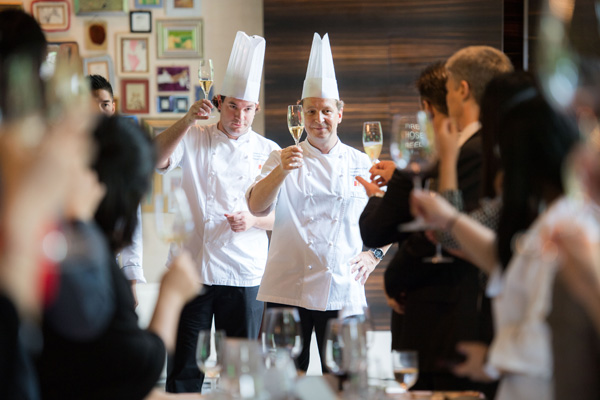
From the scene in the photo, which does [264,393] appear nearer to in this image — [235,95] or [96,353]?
[96,353]

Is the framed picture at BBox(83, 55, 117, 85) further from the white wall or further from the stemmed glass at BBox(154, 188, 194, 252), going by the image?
the stemmed glass at BBox(154, 188, 194, 252)

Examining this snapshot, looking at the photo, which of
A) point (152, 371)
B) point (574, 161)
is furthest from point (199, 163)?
point (574, 161)

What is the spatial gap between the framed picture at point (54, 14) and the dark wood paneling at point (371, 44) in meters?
1.55

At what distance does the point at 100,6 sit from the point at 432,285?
3914 millimetres

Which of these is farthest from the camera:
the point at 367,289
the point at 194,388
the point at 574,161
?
the point at 367,289

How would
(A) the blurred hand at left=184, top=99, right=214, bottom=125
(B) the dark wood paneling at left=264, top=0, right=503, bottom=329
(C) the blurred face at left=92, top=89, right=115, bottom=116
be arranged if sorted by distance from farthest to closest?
1. (B) the dark wood paneling at left=264, top=0, right=503, bottom=329
2. (C) the blurred face at left=92, top=89, right=115, bottom=116
3. (A) the blurred hand at left=184, top=99, right=214, bottom=125

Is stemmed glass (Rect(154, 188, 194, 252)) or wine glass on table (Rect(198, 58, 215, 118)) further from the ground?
wine glass on table (Rect(198, 58, 215, 118))

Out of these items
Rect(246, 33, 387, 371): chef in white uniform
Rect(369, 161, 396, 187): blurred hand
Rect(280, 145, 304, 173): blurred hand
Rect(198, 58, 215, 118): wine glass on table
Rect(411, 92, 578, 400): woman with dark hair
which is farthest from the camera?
Rect(198, 58, 215, 118): wine glass on table

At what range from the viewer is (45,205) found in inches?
38.4

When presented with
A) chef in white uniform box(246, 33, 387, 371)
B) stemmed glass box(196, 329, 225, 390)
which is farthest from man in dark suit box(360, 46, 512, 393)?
chef in white uniform box(246, 33, 387, 371)

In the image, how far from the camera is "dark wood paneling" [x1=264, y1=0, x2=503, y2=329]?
15.4ft

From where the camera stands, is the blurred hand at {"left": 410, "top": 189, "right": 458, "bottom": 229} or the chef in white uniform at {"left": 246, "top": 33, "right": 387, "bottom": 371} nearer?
the blurred hand at {"left": 410, "top": 189, "right": 458, "bottom": 229}

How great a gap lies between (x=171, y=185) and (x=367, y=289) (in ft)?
10.8

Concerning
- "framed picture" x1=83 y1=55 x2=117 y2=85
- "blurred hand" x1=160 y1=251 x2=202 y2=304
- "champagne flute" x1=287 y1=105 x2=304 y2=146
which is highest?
"framed picture" x1=83 y1=55 x2=117 y2=85
